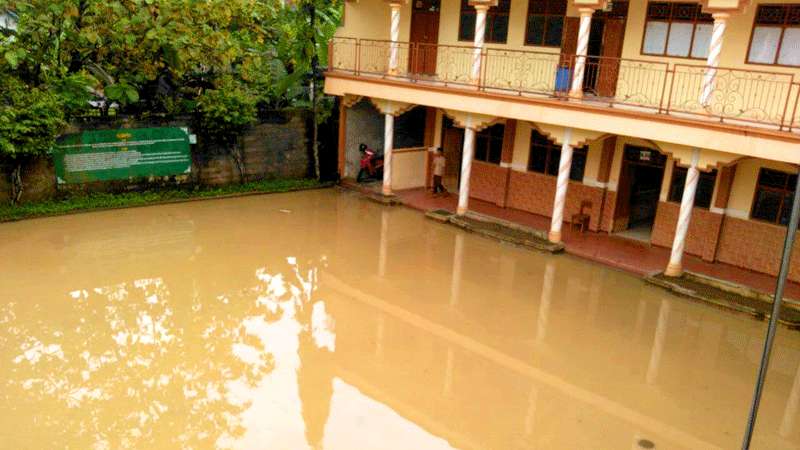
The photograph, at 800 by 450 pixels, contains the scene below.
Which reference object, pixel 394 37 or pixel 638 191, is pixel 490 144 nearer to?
pixel 394 37

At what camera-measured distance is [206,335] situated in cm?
912

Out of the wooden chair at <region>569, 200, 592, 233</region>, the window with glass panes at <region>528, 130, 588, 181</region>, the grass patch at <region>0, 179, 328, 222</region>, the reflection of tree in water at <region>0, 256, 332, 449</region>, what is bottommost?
the reflection of tree in water at <region>0, 256, 332, 449</region>

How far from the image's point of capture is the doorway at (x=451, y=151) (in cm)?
1708

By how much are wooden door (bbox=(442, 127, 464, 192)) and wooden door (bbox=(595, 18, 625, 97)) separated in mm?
4488

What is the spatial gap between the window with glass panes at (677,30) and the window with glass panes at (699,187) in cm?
226

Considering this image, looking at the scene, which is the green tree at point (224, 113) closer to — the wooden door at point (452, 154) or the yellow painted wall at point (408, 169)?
the yellow painted wall at point (408, 169)

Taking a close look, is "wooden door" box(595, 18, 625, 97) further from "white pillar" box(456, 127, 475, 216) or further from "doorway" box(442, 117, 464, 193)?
"doorway" box(442, 117, 464, 193)

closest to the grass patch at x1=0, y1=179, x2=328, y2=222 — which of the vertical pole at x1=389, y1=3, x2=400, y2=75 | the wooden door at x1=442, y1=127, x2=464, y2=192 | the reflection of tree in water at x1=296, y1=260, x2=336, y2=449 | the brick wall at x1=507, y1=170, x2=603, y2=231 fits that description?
the wooden door at x1=442, y1=127, x2=464, y2=192

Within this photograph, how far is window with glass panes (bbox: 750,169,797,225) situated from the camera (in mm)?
11727

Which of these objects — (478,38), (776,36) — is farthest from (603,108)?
(478,38)

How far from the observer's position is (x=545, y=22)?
1426cm

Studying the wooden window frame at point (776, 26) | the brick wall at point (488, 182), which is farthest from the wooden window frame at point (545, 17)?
the wooden window frame at point (776, 26)

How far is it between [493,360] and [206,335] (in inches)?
156

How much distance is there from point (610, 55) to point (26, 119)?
11.5 meters
